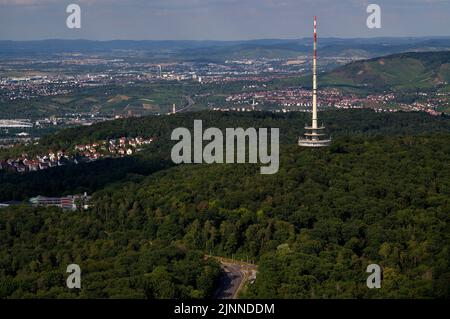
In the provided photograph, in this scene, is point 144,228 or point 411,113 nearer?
point 144,228

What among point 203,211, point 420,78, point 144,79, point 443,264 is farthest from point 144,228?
point 144,79

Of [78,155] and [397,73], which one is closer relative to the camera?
[78,155]

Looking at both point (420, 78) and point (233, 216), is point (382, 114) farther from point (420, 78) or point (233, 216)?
point (420, 78)

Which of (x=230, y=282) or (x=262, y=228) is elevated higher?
(x=262, y=228)

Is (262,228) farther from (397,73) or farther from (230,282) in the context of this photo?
(397,73)

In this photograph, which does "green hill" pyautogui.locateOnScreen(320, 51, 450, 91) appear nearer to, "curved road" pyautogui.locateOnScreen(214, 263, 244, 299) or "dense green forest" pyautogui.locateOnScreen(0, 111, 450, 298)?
"dense green forest" pyautogui.locateOnScreen(0, 111, 450, 298)

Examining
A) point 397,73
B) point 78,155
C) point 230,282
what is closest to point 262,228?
point 230,282

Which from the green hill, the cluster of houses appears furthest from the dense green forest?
the green hill

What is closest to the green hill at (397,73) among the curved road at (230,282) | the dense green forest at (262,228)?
the dense green forest at (262,228)
